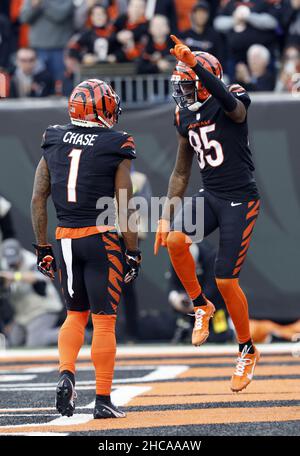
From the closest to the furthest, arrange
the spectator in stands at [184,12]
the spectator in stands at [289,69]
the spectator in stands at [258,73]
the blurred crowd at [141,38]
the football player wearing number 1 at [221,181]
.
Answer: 1. the football player wearing number 1 at [221,181]
2. the spectator in stands at [289,69]
3. the spectator in stands at [258,73]
4. the blurred crowd at [141,38]
5. the spectator in stands at [184,12]

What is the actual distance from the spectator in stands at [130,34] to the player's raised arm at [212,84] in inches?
214

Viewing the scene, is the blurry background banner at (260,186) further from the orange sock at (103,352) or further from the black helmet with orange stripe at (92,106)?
the orange sock at (103,352)

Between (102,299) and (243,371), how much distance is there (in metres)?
1.21

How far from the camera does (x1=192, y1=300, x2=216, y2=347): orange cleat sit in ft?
22.0

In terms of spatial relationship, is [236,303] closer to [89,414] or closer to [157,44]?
[89,414]

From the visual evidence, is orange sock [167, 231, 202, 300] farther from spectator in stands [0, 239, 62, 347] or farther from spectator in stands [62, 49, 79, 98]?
spectator in stands [62, 49, 79, 98]

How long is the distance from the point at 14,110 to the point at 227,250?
5275mm

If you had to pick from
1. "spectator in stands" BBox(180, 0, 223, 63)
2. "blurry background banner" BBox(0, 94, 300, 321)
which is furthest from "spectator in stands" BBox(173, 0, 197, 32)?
"blurry background banner" BBox(0, 94, 300, 321)

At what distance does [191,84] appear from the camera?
657cm

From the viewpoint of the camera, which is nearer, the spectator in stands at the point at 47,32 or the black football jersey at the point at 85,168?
the black football jersey at the point at 85,168

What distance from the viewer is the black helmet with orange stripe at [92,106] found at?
6.08 metres

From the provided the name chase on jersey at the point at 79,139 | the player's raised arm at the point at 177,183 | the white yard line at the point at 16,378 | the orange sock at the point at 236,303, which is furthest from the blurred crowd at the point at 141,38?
the name chase on jersey at the point at 79,139

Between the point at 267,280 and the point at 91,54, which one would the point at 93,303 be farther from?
the point at 91,54

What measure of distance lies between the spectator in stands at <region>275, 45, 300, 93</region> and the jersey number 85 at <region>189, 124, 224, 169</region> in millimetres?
4782
